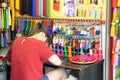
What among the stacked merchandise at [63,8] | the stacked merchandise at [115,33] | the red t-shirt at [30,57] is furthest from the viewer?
the stacked merchandise at [63,8]

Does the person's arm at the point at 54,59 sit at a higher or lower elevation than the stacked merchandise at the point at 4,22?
lower

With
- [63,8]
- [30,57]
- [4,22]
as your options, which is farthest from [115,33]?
[4,22]

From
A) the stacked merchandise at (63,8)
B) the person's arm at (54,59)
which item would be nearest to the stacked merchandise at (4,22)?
the stacked merchandise at (63,8)

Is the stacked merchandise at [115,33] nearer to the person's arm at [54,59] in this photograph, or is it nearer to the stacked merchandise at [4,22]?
the person's arm at [54,59]

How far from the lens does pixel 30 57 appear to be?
2.31 m

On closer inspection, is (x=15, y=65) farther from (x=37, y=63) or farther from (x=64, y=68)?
(x=64, y=68)

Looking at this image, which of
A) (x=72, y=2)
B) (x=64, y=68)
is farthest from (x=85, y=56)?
(x=72, y=2)

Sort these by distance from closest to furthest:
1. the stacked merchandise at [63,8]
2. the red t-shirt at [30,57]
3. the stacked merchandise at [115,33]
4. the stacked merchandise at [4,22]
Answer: the red t-shirt at [30,57]
the stacked merchandise at [115,33]
the stacked merchandise at [63,8]
the stacked merchandise at [4,22]

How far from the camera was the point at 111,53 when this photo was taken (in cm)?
288

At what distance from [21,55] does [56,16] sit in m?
1.00

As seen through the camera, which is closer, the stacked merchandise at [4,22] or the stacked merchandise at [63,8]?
the stacked merchandise at [63,8]

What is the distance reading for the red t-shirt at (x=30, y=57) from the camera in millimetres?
2312

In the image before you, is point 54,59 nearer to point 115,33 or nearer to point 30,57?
point 30,57

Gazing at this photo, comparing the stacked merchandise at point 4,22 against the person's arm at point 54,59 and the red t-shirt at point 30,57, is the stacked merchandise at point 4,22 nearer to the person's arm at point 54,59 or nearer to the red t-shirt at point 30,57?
the red t-shirt at point 30,57
